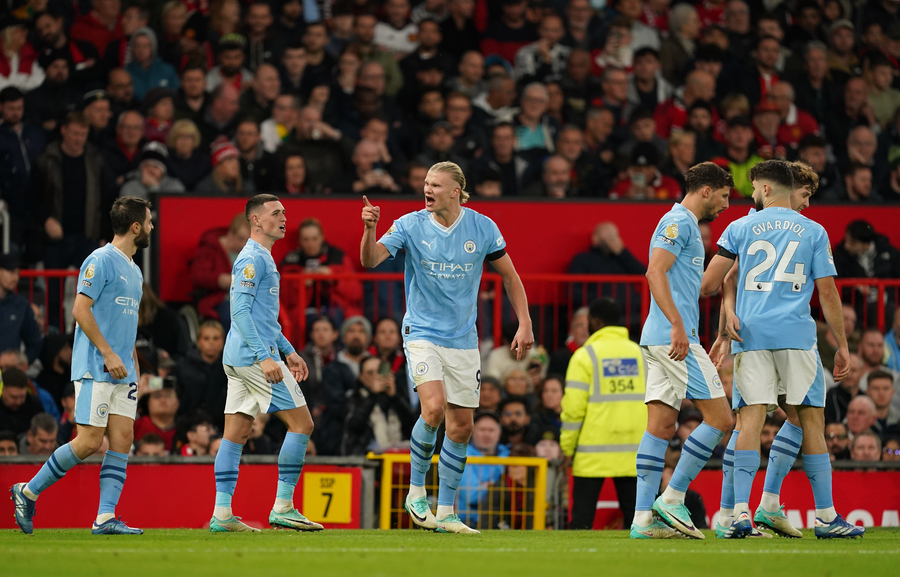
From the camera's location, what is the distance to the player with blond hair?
7.89 metres

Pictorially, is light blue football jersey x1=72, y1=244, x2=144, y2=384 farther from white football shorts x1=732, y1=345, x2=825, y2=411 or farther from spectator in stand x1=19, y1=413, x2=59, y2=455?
white football shorts x1=732, y1=345, x2=825, y2=411

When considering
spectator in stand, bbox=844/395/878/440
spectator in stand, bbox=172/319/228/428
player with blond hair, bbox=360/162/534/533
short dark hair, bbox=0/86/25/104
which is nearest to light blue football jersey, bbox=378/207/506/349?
player with blond hair, bbox=360/162/534/533

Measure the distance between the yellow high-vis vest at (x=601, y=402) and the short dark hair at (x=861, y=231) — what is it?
4729 mm

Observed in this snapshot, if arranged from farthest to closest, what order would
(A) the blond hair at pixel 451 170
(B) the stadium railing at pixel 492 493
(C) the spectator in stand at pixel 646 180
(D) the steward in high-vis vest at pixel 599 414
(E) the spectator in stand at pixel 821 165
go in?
(E) the spectator in stand at pixel 821 165, (C) the spectator in stand at pixel 646 180, (B) the stadium railing at pixel 492 493, (D) the steward in high-vis vest at pixel 599 414, (A) the blond hair at pixel 451 170

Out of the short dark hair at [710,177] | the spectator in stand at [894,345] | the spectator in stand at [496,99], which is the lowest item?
the spectator in stand at [894,345]

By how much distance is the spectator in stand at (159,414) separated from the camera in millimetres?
11359

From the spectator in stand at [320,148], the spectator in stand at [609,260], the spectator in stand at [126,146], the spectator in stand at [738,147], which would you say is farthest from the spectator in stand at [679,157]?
the spectator in stand at [126,146]

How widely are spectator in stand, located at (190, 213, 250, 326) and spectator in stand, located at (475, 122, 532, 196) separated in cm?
333

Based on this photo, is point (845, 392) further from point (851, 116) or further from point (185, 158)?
point (185, 158)

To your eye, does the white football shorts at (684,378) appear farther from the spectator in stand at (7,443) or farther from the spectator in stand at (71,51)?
the spectator in stand at (71,51)

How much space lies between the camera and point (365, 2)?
16.9m

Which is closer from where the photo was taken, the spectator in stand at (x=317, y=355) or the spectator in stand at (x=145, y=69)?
the spectator in stand at (x=317, y=355)

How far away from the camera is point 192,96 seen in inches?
577

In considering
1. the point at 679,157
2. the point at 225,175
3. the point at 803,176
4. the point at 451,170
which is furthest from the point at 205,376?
the point at 679,157
